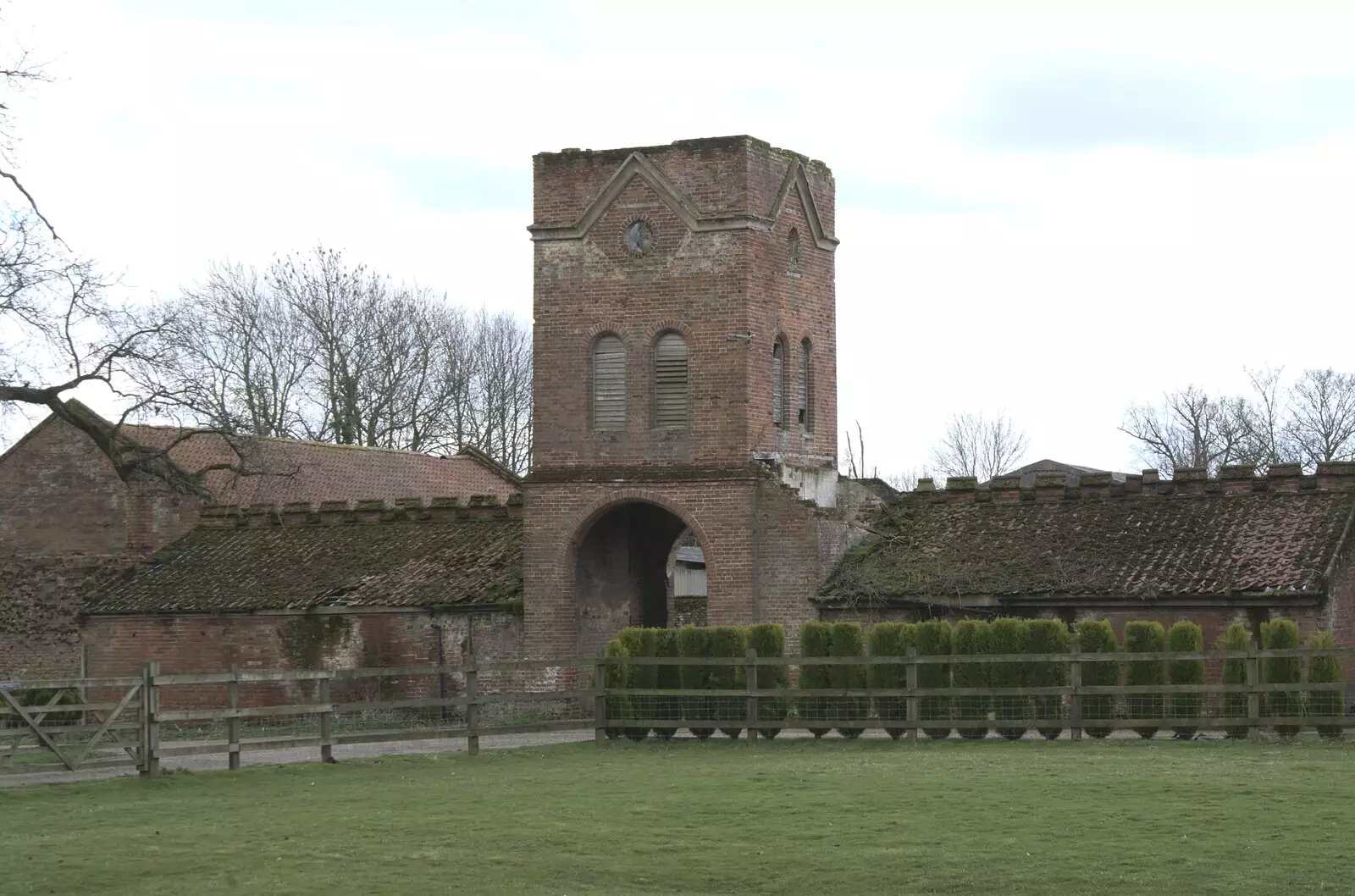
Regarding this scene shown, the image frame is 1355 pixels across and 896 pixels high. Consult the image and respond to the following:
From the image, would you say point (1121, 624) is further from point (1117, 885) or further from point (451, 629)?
point (1117, 885)

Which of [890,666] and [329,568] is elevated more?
[329,568]

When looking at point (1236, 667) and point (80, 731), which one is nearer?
point (80, 731)

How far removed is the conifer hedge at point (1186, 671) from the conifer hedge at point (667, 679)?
6.41m

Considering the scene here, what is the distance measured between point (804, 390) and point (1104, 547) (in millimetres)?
6079

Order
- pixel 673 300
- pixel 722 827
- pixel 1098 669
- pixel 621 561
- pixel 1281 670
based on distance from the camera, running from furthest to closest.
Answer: pixel 621 561, pixel 673 300, pixel 1098 669, pixel 1281 670, pixel 722 827

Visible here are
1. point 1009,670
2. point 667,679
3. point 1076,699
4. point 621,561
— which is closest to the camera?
point 1076,699

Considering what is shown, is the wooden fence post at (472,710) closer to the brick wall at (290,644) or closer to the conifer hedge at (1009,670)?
the conifer hedge at (1009,670)

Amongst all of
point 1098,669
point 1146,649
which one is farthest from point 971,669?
point 1146,649

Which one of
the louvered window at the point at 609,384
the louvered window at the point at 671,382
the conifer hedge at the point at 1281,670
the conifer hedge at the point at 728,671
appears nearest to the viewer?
the conifer hedge at the point at 1281,670

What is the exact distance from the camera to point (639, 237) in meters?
31.5

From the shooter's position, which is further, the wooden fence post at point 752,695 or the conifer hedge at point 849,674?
the conifer hedge at point 849,674

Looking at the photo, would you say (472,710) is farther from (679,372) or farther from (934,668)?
(679,372)

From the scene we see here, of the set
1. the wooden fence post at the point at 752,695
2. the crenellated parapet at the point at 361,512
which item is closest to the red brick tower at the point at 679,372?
the crenellated parapet at the point at 361,512

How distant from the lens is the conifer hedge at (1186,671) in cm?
2383
